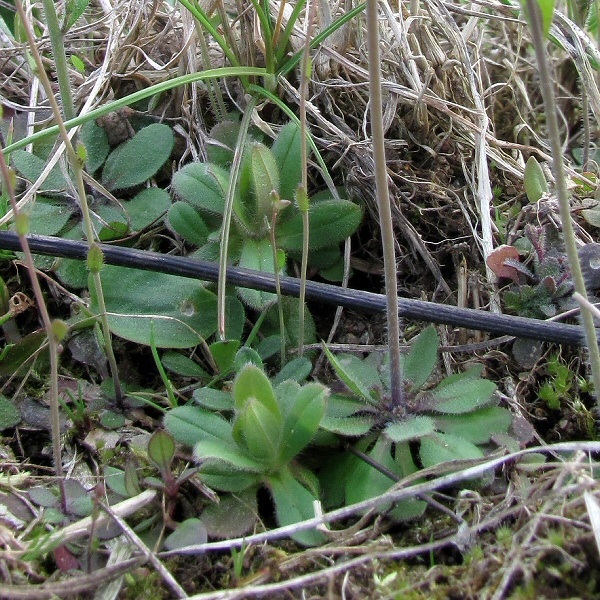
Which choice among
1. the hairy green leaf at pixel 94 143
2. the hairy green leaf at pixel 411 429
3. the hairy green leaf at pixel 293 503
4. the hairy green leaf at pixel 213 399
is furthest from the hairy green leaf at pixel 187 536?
the hairy green leaf at pixel 94 143

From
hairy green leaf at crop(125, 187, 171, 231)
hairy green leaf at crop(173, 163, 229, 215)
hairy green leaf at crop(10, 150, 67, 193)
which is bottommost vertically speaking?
hairy green leaf at crop(125, 187, 171, 231)

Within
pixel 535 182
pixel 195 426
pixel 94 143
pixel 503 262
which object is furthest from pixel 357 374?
pixel 94 143

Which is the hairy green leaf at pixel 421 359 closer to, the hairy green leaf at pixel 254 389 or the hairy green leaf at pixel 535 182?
the hairy green leaf at pixel 254 389

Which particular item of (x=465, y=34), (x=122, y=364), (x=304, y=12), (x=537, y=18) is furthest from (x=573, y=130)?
(x=122, y=364)

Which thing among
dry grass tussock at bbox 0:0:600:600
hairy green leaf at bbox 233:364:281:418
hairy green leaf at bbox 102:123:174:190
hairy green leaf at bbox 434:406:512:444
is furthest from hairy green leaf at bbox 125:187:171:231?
hairy green leaf at bbox 434:406:512:444

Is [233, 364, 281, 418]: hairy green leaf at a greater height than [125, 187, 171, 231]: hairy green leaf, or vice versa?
[125, 187, 171, 231]: hairy green leaf

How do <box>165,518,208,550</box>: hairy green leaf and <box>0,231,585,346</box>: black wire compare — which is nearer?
<box>165,518,208,550</box>: hairy green leaf

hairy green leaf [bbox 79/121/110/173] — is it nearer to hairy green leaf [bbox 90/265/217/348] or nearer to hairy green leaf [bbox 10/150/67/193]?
hairy green leaf [bbox 10/150/67/193]
